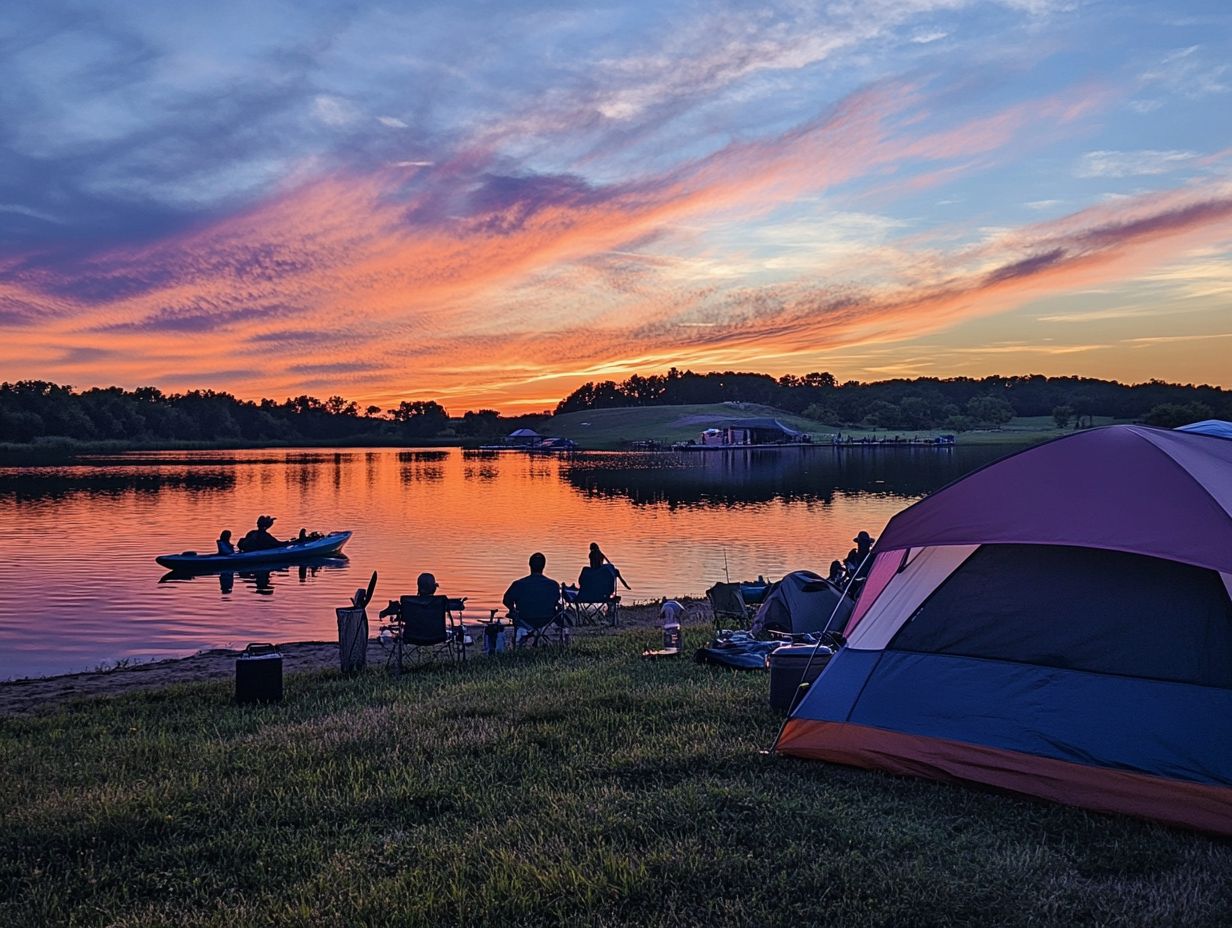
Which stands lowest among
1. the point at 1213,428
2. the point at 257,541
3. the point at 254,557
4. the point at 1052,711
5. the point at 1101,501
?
the point at 254,557

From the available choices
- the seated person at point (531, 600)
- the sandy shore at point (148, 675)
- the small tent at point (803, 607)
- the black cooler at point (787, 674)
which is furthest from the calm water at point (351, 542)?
the black cooler at point (787, 674)

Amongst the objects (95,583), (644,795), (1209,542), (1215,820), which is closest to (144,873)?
(644,795)

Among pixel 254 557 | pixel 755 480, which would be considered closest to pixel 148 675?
pixel 254 557

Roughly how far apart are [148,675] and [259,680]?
6053mm

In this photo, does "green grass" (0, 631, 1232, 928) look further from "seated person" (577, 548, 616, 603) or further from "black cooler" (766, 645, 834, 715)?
"seated person" (577, 548, 616, 603)

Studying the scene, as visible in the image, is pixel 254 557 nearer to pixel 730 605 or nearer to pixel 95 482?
pixel 730 605

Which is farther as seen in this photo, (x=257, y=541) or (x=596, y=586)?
(x=257, y=541)

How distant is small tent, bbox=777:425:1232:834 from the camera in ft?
21.2

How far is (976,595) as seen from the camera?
7652 mm

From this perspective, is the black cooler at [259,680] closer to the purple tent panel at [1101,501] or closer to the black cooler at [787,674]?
the black cooler at [787,674]

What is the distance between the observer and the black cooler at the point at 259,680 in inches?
419

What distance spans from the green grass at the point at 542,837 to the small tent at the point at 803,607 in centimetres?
592

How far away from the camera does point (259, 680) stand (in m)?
10.7

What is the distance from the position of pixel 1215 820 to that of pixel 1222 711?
0.72 meters
